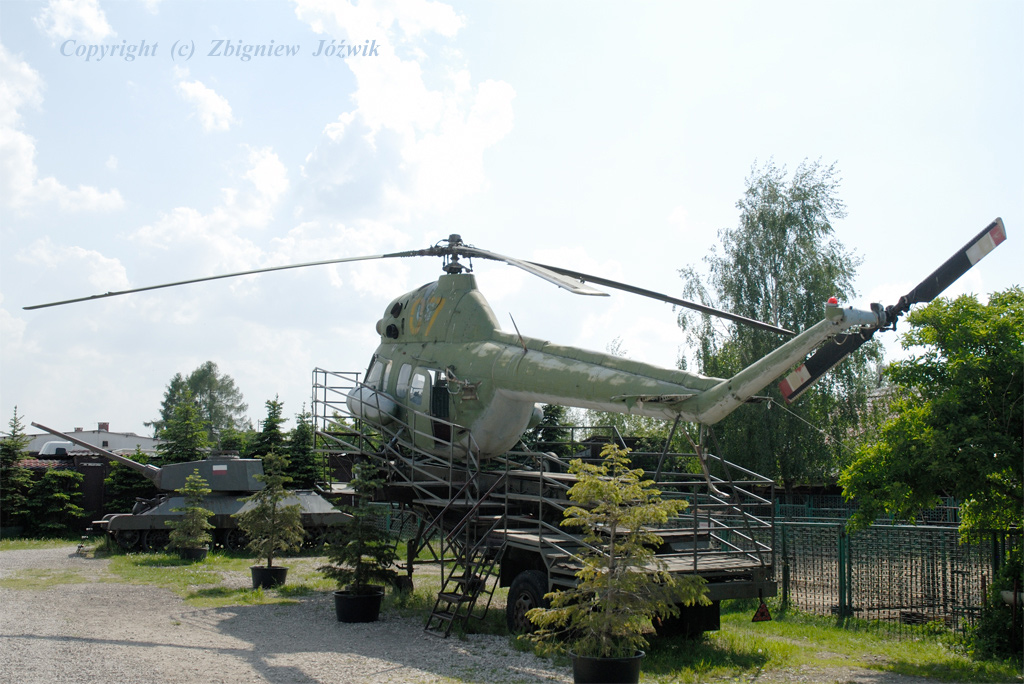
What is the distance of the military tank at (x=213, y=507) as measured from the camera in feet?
70.2

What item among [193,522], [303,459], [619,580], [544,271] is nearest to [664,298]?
[544,271]

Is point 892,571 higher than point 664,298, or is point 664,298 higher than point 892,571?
point 664,298

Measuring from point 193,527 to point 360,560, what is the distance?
946 cm

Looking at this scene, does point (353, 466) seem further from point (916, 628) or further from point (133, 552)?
point (133, 552)

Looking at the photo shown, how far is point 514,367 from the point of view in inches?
448

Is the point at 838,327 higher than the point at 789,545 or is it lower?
higher

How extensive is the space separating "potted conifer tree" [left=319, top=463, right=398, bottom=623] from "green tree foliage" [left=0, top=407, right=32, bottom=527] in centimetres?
1786

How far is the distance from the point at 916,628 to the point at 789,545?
276 centimetres

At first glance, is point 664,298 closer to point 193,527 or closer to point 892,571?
point 892,571

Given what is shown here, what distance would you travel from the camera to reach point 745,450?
26031mm

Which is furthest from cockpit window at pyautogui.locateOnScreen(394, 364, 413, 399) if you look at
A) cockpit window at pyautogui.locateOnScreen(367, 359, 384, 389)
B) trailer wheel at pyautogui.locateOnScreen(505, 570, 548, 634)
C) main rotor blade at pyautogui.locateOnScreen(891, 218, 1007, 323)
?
main rotor blade at pyautogui.locateOnScreen(891, 218, 1007, 323)

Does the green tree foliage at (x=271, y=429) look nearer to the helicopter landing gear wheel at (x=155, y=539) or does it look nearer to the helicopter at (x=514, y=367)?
the helicopter landing gear wheel at (x=155, y=539)

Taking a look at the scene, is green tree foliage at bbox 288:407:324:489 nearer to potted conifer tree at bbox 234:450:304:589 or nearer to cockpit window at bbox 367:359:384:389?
potted conifer tree at bbox 234:450:304:589

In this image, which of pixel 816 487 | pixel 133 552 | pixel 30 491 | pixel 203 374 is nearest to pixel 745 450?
pixel 816 487
